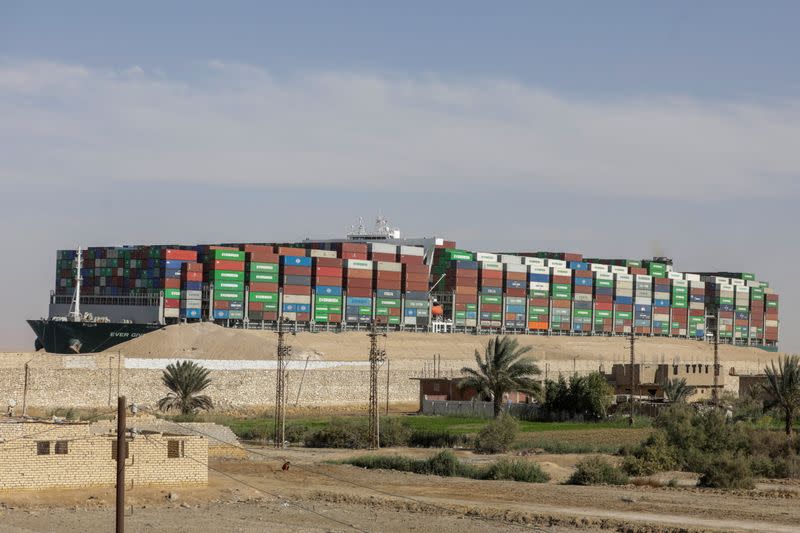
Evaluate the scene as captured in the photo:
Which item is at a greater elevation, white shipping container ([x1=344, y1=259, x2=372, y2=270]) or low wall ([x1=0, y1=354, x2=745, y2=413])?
white shipping container ([x1=344, y1=259, x2=372, y2=270])

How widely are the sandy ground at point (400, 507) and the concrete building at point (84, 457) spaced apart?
295 mm

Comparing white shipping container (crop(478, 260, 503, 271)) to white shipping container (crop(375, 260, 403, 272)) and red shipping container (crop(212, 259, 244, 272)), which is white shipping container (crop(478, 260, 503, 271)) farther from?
red shipping container (crop(212, 259, 244, 272))

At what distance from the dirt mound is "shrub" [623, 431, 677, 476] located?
146ft

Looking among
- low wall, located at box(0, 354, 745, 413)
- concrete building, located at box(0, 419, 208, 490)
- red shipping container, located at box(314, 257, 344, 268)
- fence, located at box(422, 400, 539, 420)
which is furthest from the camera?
red shipping container, located at box(314, 257, 344, 268)

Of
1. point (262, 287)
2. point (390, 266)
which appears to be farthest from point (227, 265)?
point (390, 266)

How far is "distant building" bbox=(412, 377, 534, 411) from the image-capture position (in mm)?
56369

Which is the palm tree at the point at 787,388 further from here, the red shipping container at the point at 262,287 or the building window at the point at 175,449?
the red shipping container at the point at 262,287

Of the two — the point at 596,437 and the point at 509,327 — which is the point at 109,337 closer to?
the point at 509,327

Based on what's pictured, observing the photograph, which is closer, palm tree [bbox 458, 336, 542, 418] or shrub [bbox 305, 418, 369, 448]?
shrub [bbox 305, 418, 369, 448]

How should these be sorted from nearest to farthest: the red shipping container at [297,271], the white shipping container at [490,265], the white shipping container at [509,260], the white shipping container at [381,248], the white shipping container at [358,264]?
the red shipping container at [297,271] → the white shipping container at [358,264] → the white shipping container at [381,248] → the white shipping container at [490,265] → the white shipping container at [509,260]

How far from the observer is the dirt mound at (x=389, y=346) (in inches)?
3059

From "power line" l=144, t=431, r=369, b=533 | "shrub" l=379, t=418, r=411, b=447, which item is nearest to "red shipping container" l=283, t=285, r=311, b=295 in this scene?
"shrub" l=379, t=418, r=411, b=447

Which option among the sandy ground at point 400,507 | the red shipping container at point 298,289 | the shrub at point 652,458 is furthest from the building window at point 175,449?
the red shipping container at point 298,289

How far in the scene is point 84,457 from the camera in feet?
78.6
